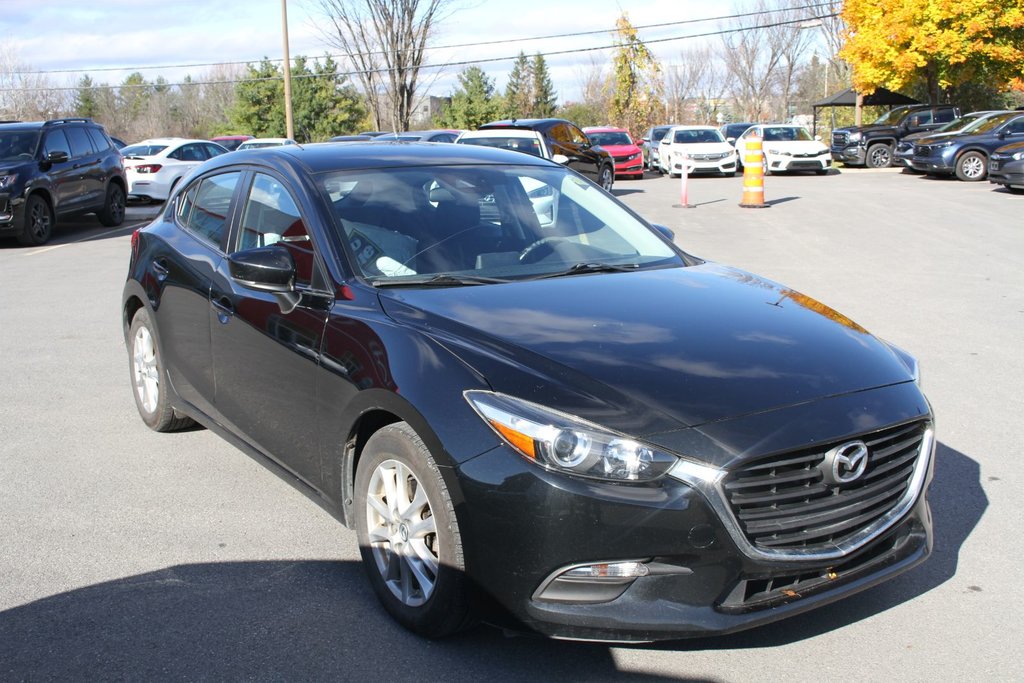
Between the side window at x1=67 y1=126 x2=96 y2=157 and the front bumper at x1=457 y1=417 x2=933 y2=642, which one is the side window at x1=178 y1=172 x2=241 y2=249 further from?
the side window at x1=67 y1=126 x2=96 y2=157

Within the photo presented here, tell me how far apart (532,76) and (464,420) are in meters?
61.5

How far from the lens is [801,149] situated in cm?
3072

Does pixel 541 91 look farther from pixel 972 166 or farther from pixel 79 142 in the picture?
pixel 79 142

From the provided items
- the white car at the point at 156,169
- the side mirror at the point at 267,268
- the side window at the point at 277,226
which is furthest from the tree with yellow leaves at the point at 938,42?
the side mirror at the point at 267,268

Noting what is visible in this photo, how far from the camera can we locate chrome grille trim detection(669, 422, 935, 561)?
2971mm

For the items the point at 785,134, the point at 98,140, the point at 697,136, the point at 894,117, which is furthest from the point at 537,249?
the point at 894,117

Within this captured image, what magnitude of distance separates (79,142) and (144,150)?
22.9 feet

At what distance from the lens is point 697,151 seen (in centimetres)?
3103

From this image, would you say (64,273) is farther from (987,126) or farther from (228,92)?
(228,92)

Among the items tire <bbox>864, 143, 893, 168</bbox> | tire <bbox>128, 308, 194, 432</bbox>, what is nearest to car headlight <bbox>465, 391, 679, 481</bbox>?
tire <bbox>128, 308, 194, 432</bbox>

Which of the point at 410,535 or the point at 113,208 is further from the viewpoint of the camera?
the point at 113,208

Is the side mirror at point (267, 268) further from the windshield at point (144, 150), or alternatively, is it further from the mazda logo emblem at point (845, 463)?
the windshield at point (144, 150)

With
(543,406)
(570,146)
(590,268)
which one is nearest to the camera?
(543,406)

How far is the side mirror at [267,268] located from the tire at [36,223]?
13895 millimetres
